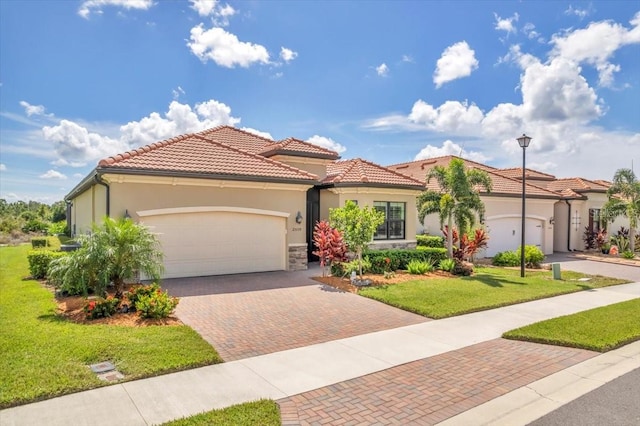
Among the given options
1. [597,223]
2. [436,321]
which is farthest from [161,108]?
[597,223]

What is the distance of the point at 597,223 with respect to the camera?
85.0ft

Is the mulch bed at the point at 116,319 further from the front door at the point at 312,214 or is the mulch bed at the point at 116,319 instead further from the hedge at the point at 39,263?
the front door at the point at 312,214

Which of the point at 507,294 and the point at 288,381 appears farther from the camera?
the point at 507,294

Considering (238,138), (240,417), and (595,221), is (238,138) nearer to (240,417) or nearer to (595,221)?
(240,417)

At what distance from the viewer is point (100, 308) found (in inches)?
327

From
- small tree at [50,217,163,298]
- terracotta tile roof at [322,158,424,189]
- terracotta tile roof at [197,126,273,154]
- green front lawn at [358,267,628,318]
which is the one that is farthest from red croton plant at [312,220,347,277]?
terracotta tile roof at [197,126,273,154]

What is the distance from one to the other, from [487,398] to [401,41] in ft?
45.7

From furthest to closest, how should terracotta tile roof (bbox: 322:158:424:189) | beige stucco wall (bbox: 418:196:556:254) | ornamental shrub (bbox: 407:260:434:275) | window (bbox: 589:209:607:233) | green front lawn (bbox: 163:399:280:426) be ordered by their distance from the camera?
window (bbox: 589:209:607:233) → beige stucco wall (bbox: 418:196:556:254) → terracotta tile roof (bbox: 322:158:424:189) → ornamental shrub (bbox: 407:260:434:275) → green front lawn (bbox: 163:399:280:426)

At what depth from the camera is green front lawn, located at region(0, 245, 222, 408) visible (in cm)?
520

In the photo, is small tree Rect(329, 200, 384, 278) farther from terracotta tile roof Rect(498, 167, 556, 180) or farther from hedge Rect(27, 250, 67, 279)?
terracotta tile roof Rect(498, 167, 556, 180)

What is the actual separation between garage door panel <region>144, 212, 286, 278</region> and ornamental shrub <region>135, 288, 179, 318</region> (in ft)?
15.2

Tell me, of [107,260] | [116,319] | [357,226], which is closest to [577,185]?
[357,226]

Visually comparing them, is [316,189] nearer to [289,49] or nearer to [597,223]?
[289,49]

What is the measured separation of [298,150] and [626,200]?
20781 mm
